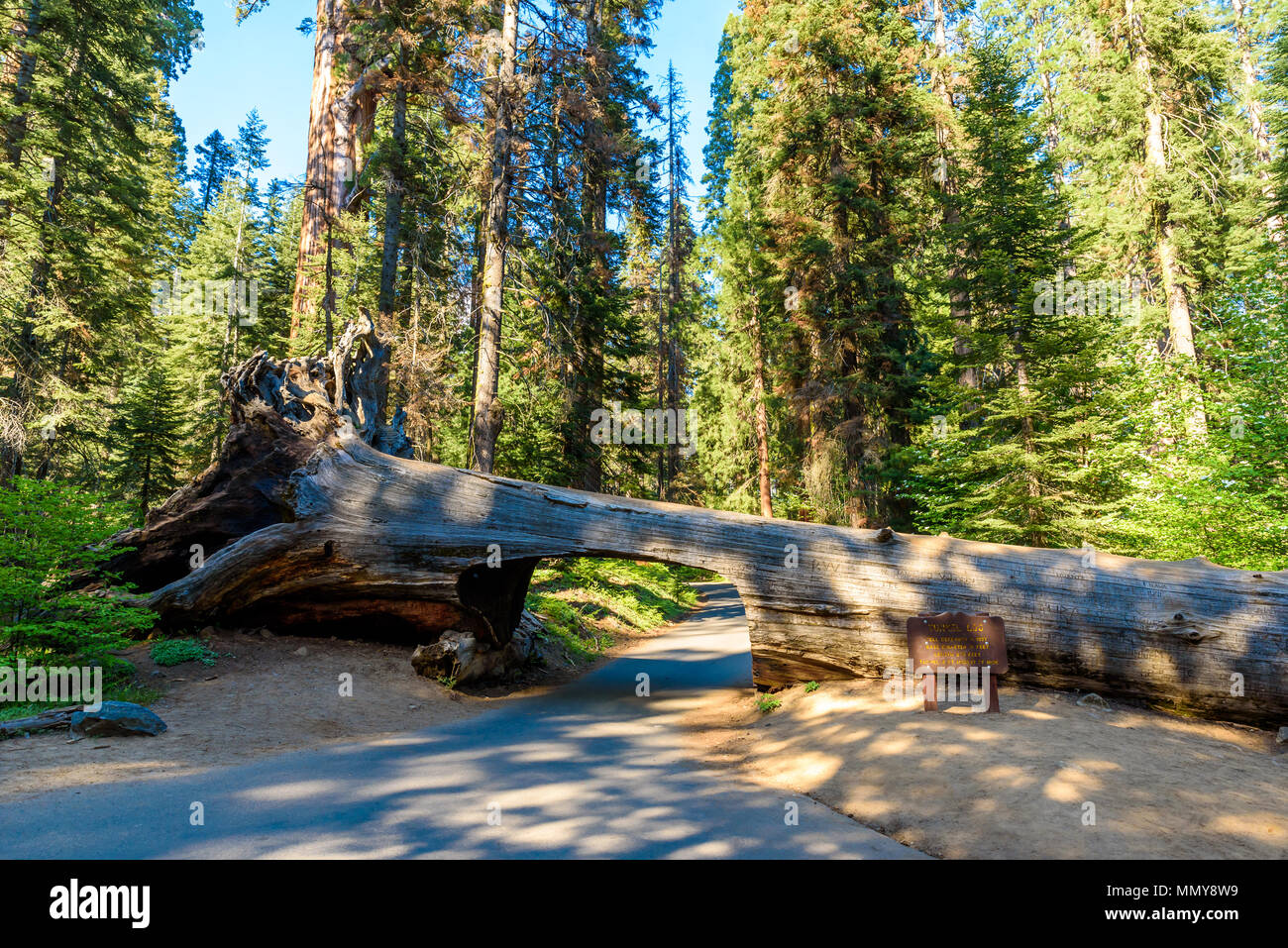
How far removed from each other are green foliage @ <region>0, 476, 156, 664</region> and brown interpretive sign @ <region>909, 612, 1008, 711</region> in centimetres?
855

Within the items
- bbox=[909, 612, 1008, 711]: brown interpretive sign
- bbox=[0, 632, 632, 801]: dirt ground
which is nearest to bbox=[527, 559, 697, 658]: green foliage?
bbox=[0, 632, 632, 801]: dirt ground

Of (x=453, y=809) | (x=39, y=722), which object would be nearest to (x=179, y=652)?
(x=39, y=722)

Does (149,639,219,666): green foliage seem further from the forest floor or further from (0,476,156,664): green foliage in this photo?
(0,476,156,664): green foliage

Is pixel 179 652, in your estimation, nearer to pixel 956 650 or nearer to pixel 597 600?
pixel 956 650

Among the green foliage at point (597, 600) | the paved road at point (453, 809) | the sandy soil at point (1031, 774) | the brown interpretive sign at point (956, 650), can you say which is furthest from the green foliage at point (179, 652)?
the brown interpretive sign at point (956, 650)

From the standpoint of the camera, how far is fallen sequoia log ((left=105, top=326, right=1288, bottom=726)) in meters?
6.43

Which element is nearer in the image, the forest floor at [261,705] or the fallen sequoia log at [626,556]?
the forest floor at [261,705]

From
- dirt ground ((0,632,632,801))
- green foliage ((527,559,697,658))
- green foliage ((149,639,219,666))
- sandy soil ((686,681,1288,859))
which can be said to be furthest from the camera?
green foliage ((527,559,697,658))

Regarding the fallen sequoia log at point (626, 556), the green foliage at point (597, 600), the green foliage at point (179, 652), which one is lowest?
the green foliage at point (597, 600)

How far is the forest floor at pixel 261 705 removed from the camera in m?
4.88

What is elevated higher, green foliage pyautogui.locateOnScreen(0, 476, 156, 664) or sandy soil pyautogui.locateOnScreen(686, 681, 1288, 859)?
green foliage pyautogui.locateOnScreen(0, 476, 156, 664)

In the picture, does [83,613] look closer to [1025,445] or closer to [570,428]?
[570,428]

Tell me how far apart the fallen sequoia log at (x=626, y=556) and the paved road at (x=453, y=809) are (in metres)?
2.50

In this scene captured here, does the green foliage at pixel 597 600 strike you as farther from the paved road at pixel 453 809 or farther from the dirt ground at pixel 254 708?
the paved road at pixel 453 809
